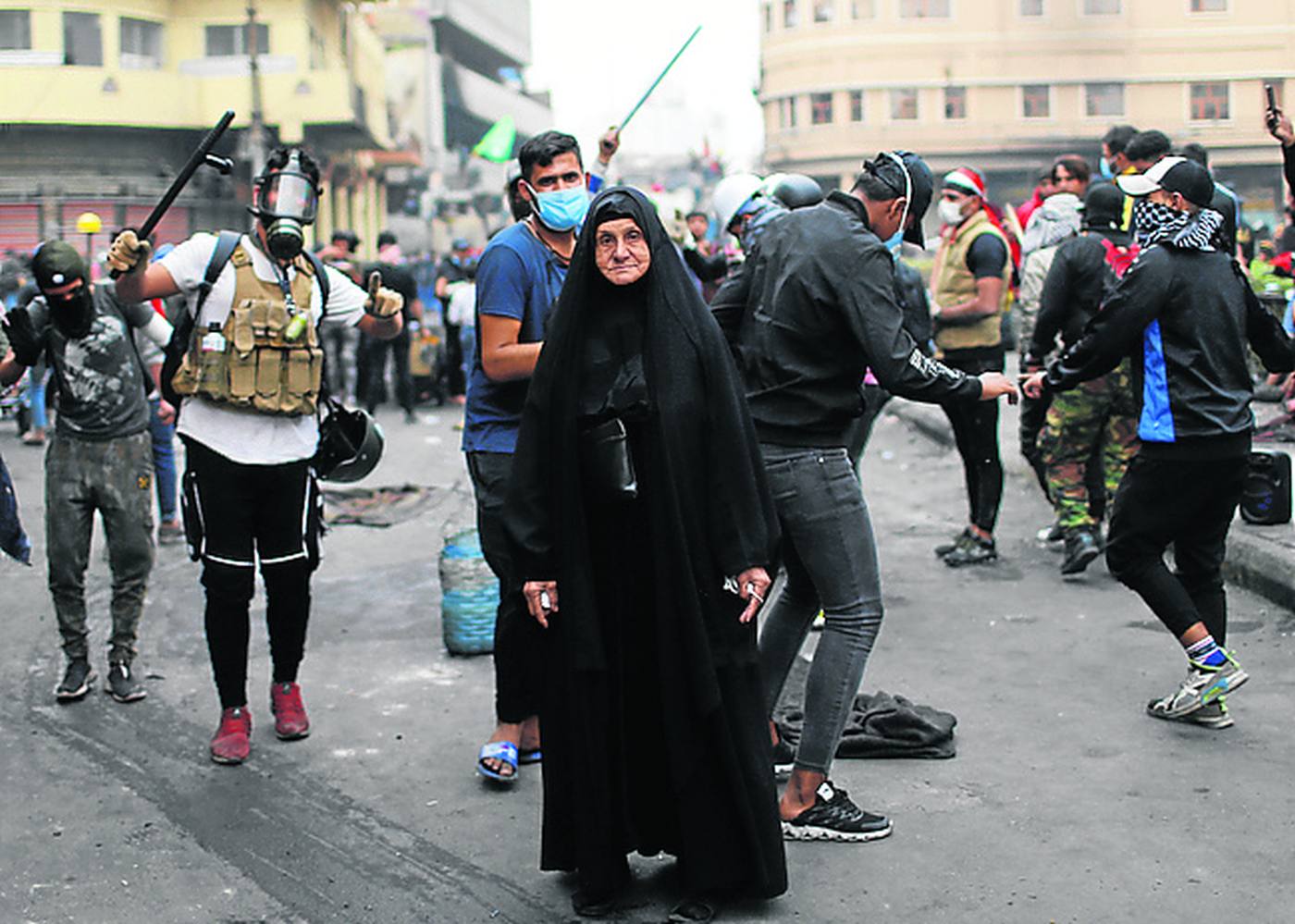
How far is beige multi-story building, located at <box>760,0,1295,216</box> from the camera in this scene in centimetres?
1402

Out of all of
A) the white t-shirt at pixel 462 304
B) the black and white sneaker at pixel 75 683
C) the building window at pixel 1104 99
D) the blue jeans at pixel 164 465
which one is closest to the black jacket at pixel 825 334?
the black and white sneaker at pixel 75 683

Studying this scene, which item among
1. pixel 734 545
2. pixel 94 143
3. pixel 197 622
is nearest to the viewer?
pixel 734 545

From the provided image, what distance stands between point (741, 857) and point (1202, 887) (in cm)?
118

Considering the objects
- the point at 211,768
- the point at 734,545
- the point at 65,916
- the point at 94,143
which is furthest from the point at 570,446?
the point at 94,143

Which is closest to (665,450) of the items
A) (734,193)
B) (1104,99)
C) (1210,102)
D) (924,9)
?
(734,193)

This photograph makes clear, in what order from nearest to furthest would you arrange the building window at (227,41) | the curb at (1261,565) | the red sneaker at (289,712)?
the red sneaker at (289,712) → the curb at (1261,565) → the building window at (227,41)

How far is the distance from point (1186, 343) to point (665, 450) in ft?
7.78

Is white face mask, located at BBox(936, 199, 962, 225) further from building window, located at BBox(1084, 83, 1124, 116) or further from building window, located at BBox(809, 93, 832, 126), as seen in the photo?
building window, located at BBox(809, 93, 832, 126)

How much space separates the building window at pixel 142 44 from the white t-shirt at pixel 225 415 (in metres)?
28.2

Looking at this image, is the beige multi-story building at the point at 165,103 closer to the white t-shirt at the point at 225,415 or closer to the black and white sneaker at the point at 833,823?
the white t-shirt at the point at 225,415

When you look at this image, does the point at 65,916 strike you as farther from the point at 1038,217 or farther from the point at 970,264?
the point at 1038,217

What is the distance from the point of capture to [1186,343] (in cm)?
557

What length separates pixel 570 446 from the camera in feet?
13.3

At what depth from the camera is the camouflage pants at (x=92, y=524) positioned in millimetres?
6277
